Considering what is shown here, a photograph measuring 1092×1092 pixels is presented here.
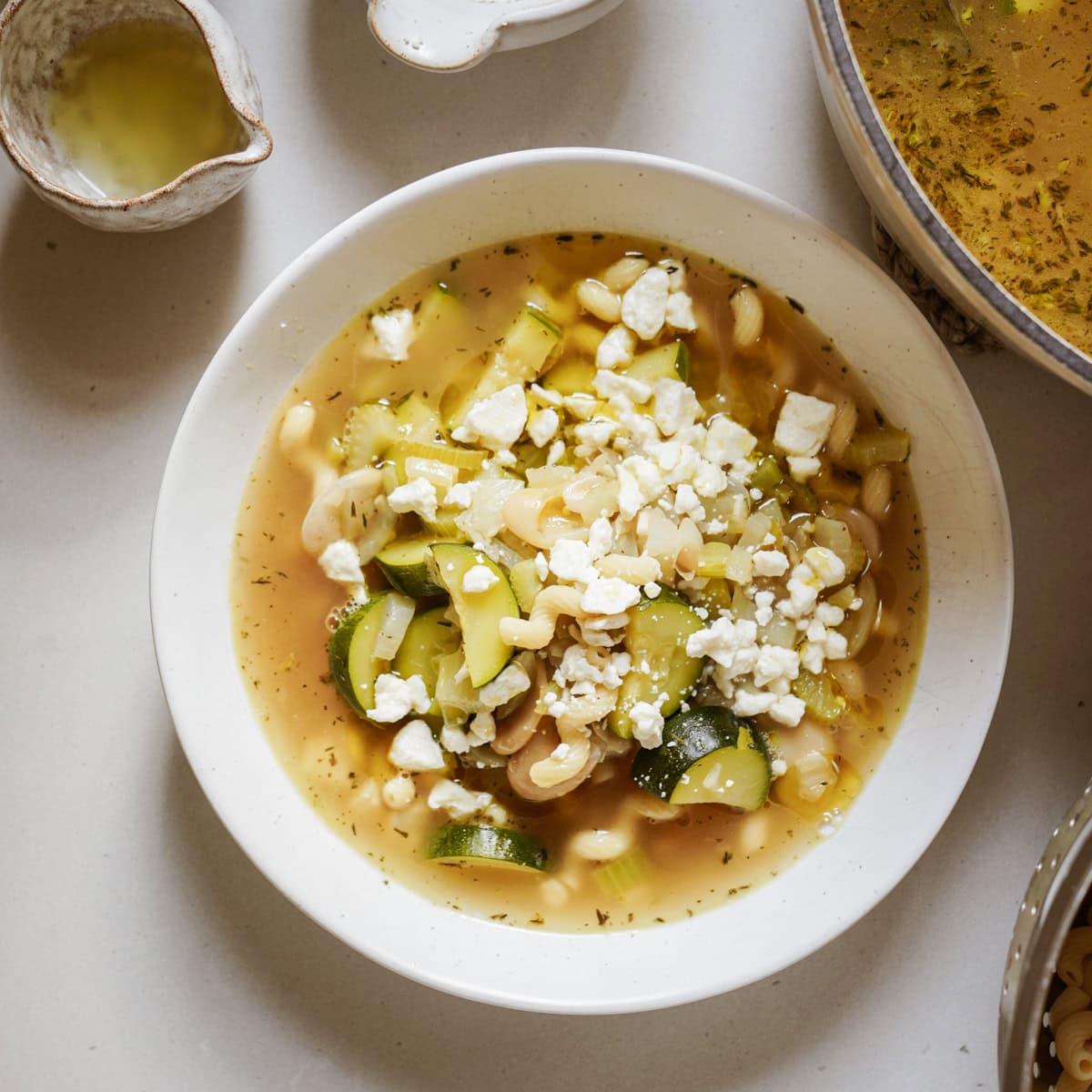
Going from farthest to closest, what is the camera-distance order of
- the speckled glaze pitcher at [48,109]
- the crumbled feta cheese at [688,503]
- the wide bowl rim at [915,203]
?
1. the crumbled feta cheese at [688,503]
2. the speckled glaze pitcher at [48,109]
3. the wide bowl rim at [915,203]

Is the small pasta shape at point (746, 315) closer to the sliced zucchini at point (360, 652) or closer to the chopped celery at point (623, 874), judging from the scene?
the sliced zucchini at point (360, 652)

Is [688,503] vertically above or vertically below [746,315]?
below

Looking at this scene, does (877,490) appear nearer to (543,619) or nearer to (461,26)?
(543,619)

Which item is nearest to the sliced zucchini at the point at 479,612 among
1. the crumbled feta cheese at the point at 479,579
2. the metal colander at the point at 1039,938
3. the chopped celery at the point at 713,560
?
the crumbled feta cheese at the point at 479,579

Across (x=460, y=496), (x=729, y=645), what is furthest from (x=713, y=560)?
(x=460, y=496)

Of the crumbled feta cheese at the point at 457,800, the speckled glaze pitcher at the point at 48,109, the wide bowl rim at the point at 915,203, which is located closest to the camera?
the wide bowl rim at the point at 915,203

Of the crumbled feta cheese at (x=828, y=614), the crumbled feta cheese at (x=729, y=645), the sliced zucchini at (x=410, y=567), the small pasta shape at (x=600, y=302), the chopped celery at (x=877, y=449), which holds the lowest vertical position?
the sliced zucchini at (x=410, y=567)

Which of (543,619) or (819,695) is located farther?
(819,695)

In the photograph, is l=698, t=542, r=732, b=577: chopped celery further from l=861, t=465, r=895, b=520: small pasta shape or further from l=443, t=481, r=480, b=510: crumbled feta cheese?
l=443, t=481, r=480, b=510: crumbled feta cheese
